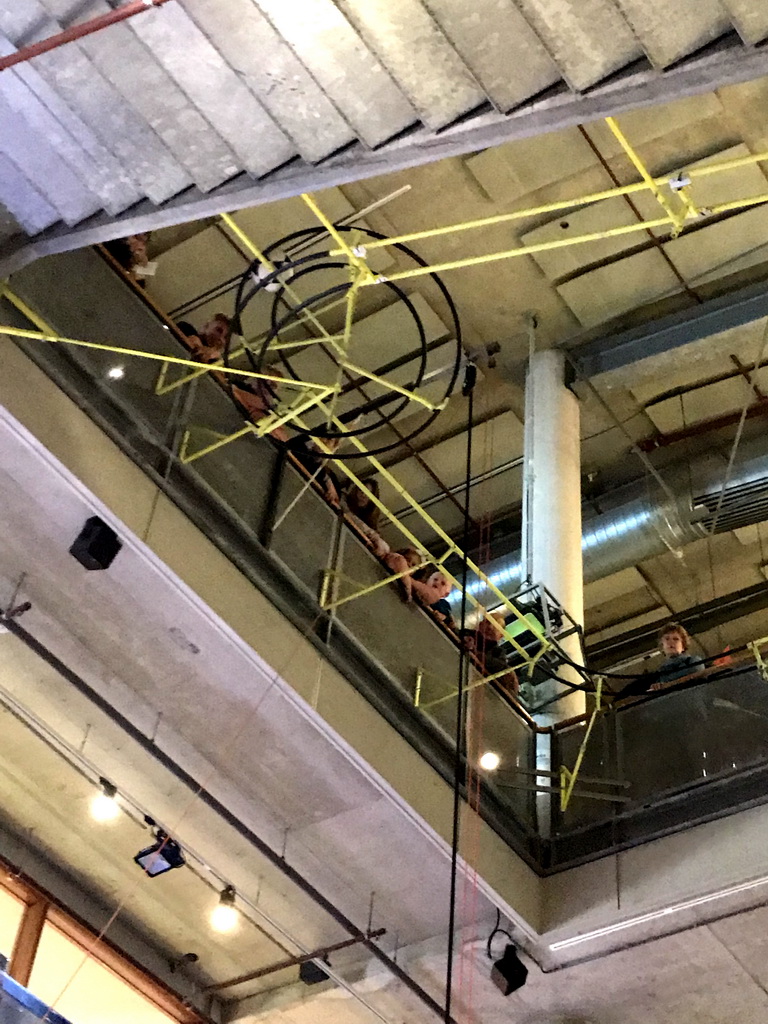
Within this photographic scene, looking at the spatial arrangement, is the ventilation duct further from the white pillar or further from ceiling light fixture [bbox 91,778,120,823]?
ceiling light fixture [bbox 91,778,120,823]

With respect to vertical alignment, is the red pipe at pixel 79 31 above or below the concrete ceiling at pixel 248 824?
above

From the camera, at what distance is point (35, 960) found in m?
7.71

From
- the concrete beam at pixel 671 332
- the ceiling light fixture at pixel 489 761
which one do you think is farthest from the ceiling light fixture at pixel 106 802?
the concrete beam at pixel 671 332

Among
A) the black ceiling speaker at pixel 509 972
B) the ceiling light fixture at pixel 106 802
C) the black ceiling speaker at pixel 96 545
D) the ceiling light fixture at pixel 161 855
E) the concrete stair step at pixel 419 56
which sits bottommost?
the black ceiling speaker at pixel 509 972

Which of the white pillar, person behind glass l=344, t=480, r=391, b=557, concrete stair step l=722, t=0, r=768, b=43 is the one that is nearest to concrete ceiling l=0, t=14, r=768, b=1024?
concrete stair step l=722, t=0, r=768, b=43

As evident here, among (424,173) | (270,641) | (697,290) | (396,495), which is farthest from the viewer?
(396,495)

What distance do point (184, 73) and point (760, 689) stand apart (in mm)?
5381

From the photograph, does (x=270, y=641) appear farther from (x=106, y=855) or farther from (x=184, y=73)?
(x=184, y=73)

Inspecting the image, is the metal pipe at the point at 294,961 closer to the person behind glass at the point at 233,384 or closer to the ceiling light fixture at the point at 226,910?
the ceiling light fixture at the point at 226,910

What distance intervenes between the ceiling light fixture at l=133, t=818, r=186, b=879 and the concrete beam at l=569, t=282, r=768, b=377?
546 cm

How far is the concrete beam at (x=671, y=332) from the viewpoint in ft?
32.3

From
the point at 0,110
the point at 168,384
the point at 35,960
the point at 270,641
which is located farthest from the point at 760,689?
the point at 0,110

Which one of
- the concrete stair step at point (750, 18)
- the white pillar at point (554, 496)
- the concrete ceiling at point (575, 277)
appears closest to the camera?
the concrete stair step at point (750, 18)

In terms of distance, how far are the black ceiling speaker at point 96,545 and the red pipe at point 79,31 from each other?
2280mm
